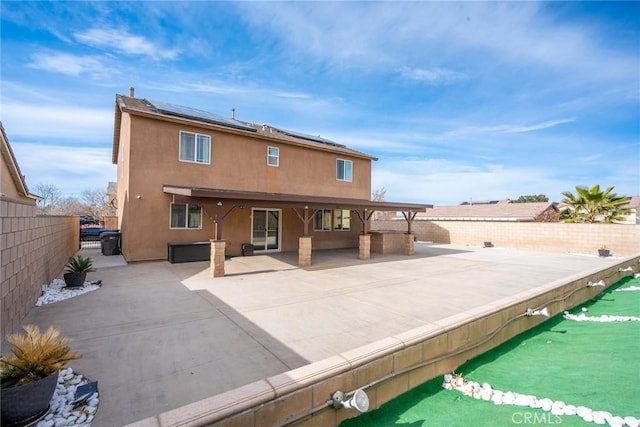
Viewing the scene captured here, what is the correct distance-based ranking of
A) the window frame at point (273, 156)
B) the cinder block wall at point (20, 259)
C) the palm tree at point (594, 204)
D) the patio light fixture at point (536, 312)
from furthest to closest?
1. the palm tree at point (594, 204)
2. the window frame at point (273, 156)
3. the patio light fixture at point (536, 312)
4. the cinder block wall at point (20, 259)

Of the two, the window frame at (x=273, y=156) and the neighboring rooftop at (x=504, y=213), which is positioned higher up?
the window frame at (x=273, y=156)

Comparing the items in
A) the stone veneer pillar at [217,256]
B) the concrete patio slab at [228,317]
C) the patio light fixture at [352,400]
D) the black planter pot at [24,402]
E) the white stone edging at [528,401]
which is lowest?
the white stone edging at [528,401]

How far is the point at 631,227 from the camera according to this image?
15.5 metres

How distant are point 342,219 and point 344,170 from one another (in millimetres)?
2758

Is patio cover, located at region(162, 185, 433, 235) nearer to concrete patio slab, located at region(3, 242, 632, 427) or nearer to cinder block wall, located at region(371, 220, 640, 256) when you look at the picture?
concrete patio slab, located at region(3, 242, 632, 427)

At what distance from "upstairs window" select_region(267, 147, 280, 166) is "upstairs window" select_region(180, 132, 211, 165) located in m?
2.71

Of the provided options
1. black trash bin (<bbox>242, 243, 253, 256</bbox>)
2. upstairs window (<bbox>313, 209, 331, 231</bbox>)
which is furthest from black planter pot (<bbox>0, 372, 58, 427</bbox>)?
upstairs window (<bbox>313, 209, 331, 231</bbox>)

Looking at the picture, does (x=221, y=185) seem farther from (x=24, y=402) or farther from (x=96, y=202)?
(x=96, y=202)

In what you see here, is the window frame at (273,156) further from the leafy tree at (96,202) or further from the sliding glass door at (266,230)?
the leafy tree at (96,202)

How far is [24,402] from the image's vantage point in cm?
242

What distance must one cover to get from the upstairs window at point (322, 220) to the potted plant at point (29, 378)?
1296 cm

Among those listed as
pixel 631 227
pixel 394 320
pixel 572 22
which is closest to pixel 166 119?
pixel 394 320

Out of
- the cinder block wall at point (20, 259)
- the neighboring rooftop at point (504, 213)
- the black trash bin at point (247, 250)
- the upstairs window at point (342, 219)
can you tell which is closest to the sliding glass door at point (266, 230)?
the black trash bin at point (247, 250)

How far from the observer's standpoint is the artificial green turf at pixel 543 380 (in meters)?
3.42
